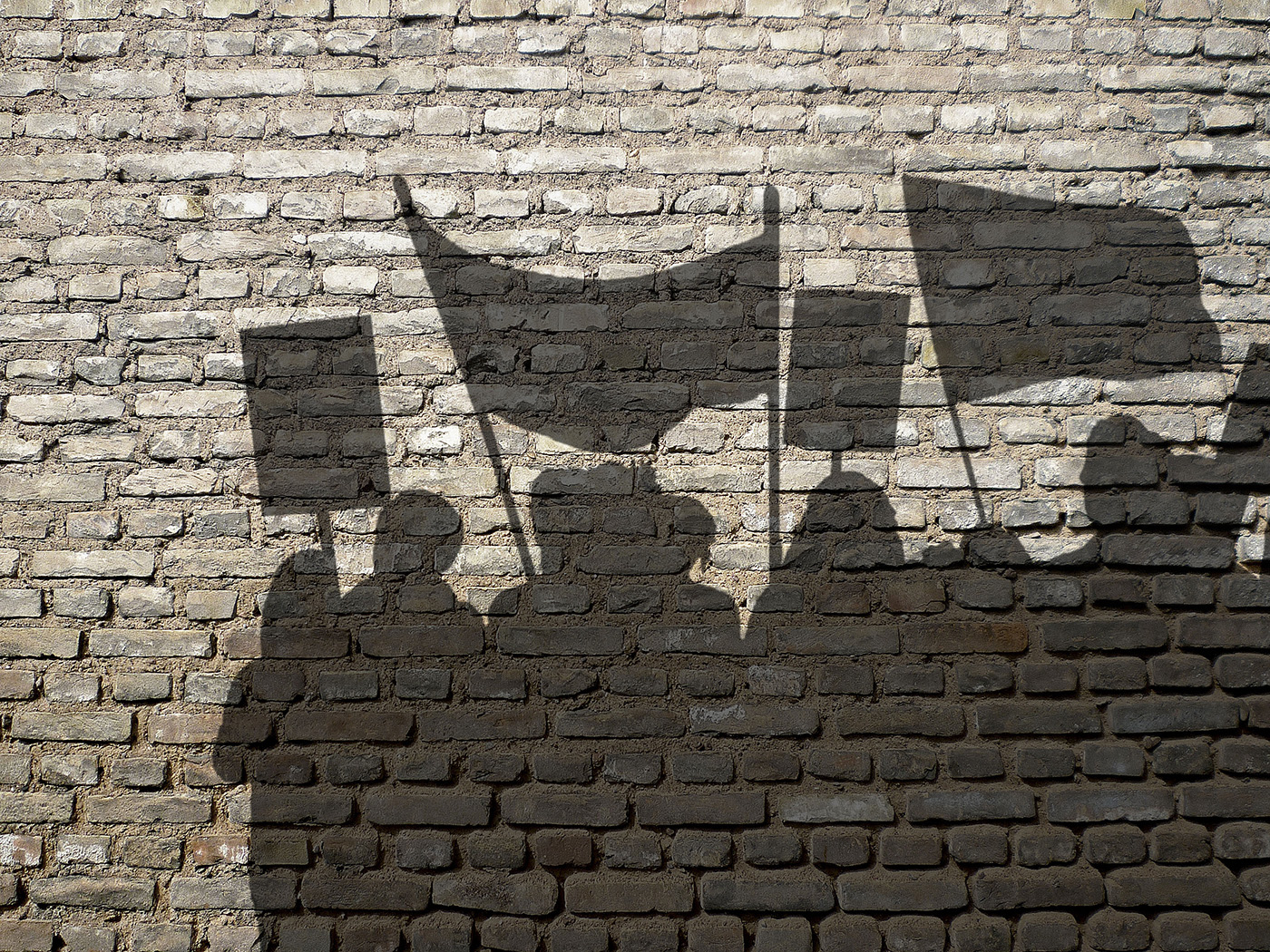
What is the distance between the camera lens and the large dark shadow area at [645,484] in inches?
68.8

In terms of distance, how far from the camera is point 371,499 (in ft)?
5.95

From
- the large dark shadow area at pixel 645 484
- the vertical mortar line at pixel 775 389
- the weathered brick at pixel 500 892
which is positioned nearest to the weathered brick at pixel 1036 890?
the large dark shadow area at pixel 645 484

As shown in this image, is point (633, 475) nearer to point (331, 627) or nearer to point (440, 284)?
point (440, 284)

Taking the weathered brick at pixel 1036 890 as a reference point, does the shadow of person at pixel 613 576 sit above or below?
above

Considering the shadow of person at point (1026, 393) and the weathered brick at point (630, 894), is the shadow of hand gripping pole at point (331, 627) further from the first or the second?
the shadow of person at point (1026, 393)

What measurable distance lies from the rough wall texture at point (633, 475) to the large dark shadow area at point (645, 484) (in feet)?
0.03

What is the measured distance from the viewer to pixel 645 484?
70.8 inches

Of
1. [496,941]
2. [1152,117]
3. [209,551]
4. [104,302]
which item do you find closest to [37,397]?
[104,302]

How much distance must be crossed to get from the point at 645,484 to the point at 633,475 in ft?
0.11

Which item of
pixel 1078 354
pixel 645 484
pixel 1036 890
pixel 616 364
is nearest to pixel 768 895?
pixel 1036 890

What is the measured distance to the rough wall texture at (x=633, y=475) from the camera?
171cm

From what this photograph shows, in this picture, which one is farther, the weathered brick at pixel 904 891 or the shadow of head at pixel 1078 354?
the shadow of head at pixel 1078 354

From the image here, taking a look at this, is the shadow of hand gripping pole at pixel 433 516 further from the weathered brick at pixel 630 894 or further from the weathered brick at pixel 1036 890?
the weathered brick at pixel 1036 890

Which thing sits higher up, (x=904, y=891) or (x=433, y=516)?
(x=433, y=516)
